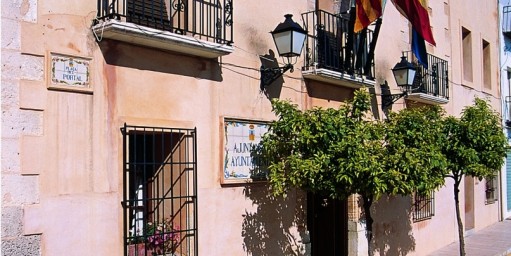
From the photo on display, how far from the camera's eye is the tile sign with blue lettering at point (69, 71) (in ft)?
15.9

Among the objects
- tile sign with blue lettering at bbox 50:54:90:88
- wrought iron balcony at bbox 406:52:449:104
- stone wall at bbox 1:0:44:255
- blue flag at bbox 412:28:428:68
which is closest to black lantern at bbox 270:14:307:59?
tile sign with blue lettering at bbox 50:54:90:88

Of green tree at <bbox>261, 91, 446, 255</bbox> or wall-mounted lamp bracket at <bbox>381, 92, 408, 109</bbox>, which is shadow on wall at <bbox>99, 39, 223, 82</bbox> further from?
wall-mounted lamp bracket at <bbox>381, 92, 408, 109</bbox>

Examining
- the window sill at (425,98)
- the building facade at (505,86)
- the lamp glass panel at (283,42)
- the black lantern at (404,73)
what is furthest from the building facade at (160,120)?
the building facade at (505,86)

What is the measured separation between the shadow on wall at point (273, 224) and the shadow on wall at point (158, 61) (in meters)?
1.55

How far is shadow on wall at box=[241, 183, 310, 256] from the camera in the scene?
272 inches

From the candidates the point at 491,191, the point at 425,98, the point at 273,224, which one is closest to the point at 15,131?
the point at 273,224

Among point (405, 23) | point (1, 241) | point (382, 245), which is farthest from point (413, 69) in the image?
point (1, 241)

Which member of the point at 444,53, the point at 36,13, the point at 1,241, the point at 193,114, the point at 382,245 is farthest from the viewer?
the point at 444,53

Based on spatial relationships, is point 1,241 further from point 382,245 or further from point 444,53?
point 444,53

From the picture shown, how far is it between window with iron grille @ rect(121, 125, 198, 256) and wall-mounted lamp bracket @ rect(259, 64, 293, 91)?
150 centimetres

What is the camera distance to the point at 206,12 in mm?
6309

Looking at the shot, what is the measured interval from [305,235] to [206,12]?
3472 millimetres

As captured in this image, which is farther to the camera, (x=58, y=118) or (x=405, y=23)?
(x=405, y=23)

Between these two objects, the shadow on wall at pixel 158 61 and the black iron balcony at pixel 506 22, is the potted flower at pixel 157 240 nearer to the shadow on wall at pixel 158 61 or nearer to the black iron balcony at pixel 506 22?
the shadow on wall at pixel 158 61
